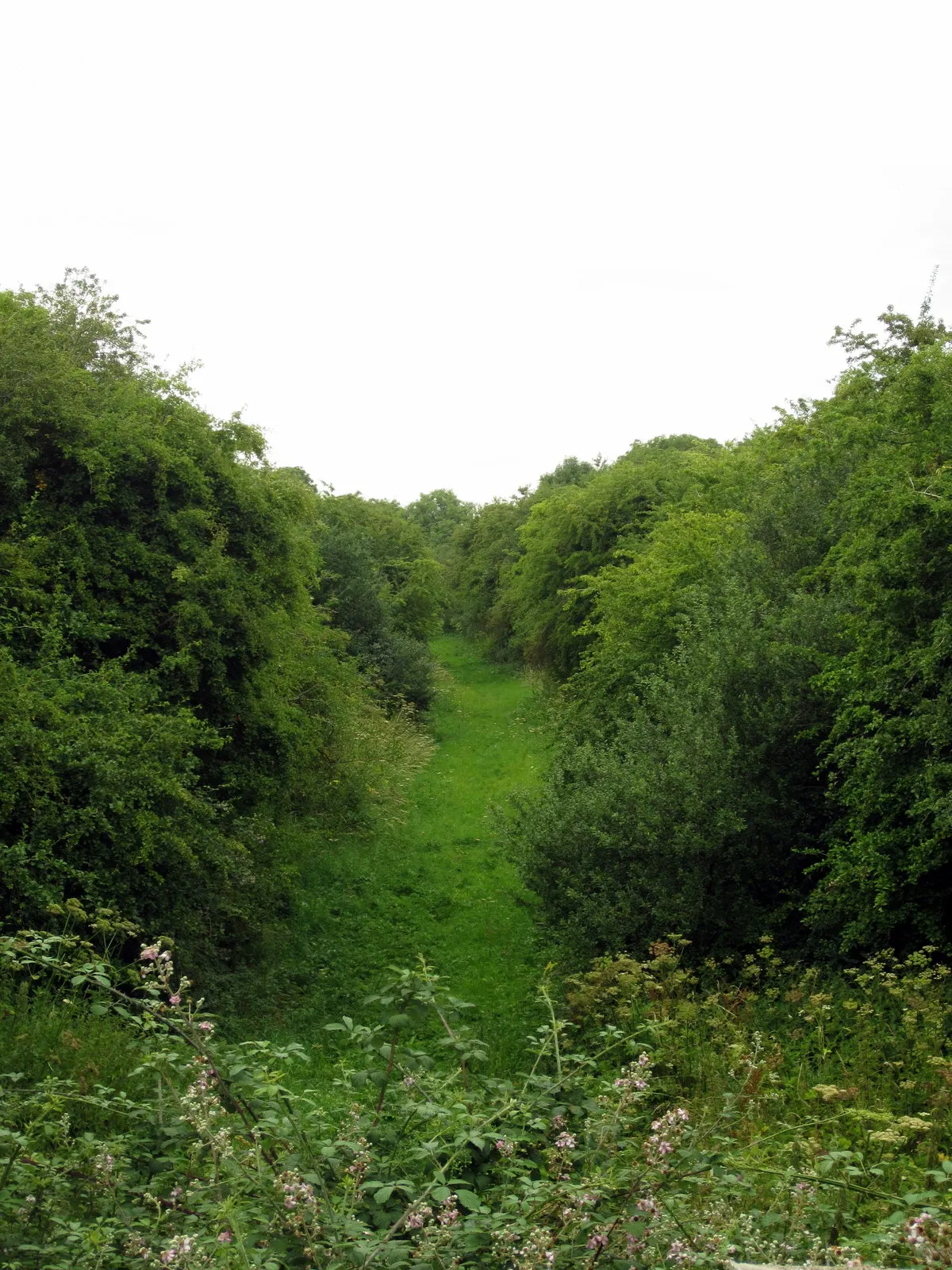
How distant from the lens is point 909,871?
8477 mm

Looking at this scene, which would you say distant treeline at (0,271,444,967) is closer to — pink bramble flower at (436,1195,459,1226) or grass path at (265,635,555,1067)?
grass path at (265,635,555,1067)

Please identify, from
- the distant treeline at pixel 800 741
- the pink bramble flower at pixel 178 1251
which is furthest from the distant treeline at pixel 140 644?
the pink bramble flower at pixel 178 1251

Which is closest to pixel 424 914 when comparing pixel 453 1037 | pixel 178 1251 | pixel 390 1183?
pixel 453 1037

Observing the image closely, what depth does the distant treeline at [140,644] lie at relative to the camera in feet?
28.8

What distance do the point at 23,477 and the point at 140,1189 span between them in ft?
32.9

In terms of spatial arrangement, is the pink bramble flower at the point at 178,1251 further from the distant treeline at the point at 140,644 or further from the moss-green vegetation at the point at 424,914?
the moss-green vegetation at the point at 424,914

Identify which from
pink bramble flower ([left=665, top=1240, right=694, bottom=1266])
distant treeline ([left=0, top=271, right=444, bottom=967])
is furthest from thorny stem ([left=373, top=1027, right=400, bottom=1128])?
distant treeline ([left=0, top=271, right=444, bottom=967])

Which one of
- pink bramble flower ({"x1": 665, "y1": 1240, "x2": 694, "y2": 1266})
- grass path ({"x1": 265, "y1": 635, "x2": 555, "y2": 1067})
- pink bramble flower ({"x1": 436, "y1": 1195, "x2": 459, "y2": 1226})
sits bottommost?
grass path ({"x1": 265, "y1": 635, "x2": 555, "y2": 1067})

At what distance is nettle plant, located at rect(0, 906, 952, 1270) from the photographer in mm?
2748

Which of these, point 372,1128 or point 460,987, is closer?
point 372,1128

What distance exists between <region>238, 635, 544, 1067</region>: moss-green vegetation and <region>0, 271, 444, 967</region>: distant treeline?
0.87 meters

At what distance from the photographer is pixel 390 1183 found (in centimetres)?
313

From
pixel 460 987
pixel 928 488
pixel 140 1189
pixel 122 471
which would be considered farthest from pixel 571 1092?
pixel 122 471

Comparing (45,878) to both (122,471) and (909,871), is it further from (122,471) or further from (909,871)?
(909,871)
